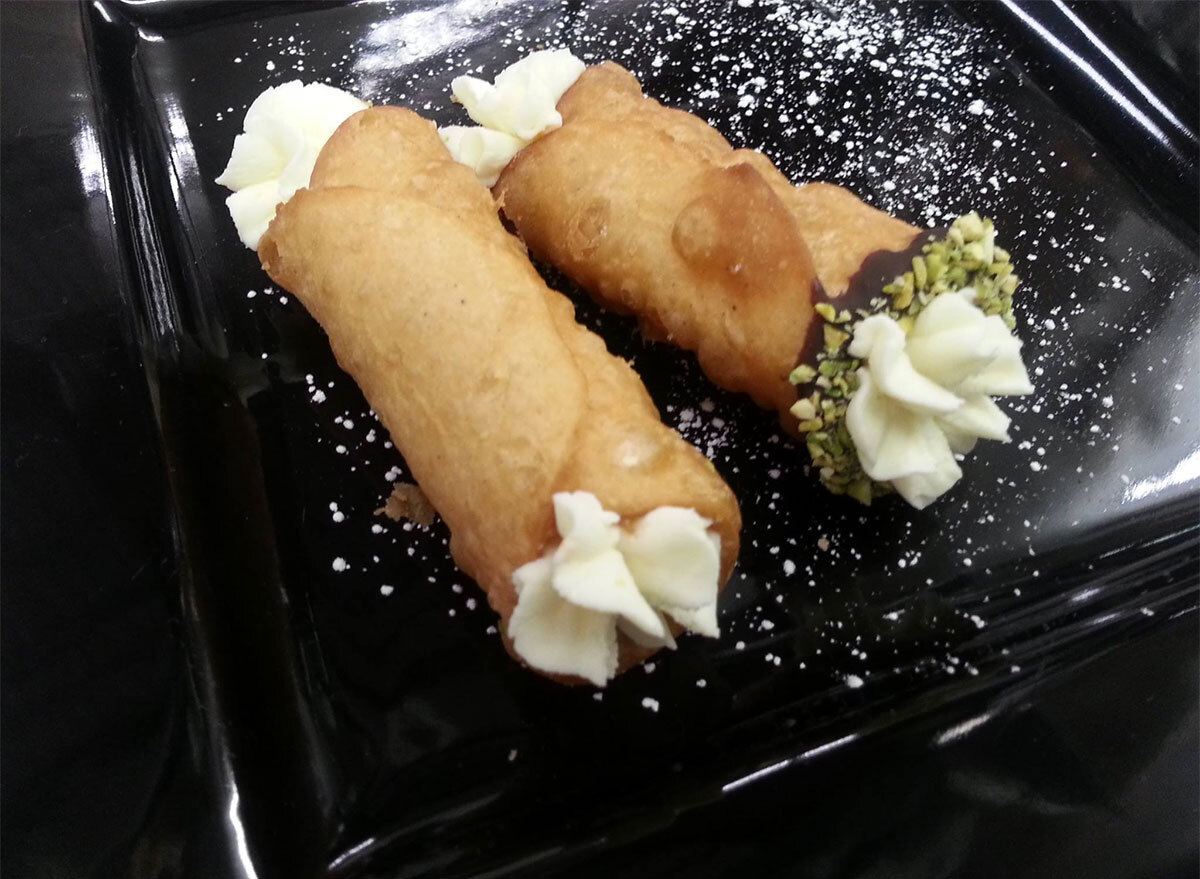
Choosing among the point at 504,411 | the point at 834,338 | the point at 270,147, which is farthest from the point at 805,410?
the point at 270,147

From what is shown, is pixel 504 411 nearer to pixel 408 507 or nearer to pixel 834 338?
pixel 408 507

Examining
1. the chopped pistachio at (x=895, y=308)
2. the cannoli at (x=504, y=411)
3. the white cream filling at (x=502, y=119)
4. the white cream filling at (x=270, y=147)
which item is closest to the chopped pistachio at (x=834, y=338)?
the chopped pistachio at (x=895, y=308)

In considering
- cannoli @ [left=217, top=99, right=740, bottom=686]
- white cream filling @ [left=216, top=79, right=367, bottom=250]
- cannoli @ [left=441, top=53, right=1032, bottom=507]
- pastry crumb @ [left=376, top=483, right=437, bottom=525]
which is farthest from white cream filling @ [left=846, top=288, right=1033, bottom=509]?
white cream filling @ [left=216, top=79, right=367, bottom=250]

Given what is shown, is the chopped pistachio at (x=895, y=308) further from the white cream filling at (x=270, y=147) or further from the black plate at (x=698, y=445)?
the white cream filling at (x=270, y=147)

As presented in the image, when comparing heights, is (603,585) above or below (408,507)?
above

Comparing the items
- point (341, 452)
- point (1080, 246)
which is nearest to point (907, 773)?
point (341, 452)
